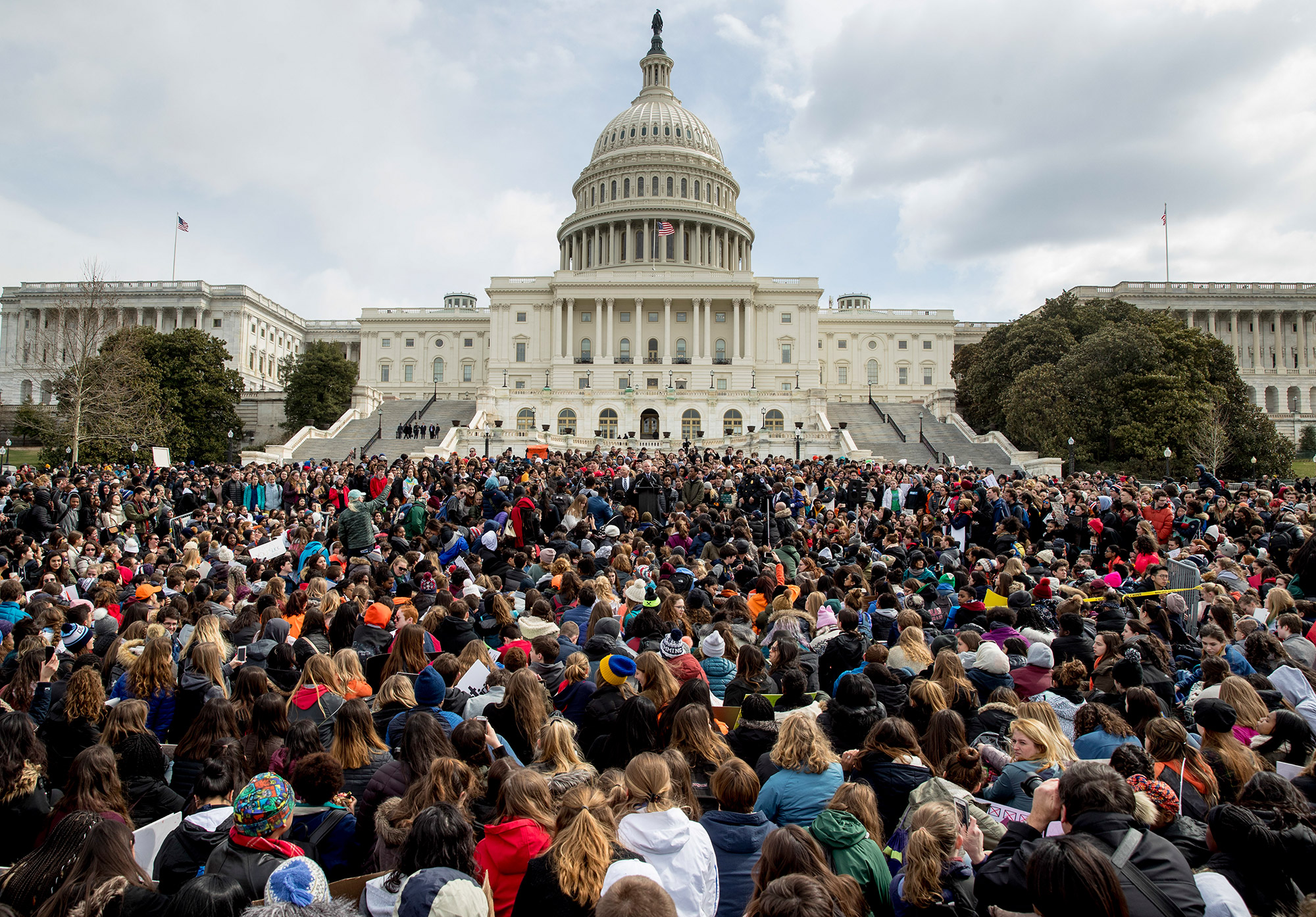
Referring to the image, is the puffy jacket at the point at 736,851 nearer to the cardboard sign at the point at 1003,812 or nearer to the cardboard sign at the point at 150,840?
the cardboard sign at the point at 1003,812

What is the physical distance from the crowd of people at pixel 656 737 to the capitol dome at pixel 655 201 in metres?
84.8

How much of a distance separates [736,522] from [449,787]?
38.0 ft

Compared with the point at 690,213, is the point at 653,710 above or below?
below

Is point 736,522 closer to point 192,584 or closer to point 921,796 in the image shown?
point 192,584

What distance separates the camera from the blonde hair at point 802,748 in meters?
5.52

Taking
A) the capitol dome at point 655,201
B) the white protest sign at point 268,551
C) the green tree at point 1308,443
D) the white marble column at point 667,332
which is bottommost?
the white protest sign at point 268,551

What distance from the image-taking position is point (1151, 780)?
4.96m

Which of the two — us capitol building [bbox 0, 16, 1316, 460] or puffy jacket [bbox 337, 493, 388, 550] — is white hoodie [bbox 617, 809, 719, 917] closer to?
puffy jacket [bbox 337, 493, 388, 550]

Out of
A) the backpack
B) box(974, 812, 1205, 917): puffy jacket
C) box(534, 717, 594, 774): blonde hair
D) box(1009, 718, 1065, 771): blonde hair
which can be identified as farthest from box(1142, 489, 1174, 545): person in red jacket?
the backpack

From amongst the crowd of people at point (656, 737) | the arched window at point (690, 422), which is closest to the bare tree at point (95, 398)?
the arched window at point (690, 422)

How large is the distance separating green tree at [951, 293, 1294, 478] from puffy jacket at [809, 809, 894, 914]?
48.6m

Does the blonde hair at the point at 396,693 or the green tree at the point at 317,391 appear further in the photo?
the green tree at the point at 317,391

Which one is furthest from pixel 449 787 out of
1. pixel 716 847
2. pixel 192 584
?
pixel 192 584

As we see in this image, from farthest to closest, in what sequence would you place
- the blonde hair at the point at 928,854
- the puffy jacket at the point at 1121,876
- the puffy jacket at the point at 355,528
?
the puffy jacket at the point at 355,528 → the blonde hair at the point at 928,854 → the puffy jacket at the point at 1121,876
